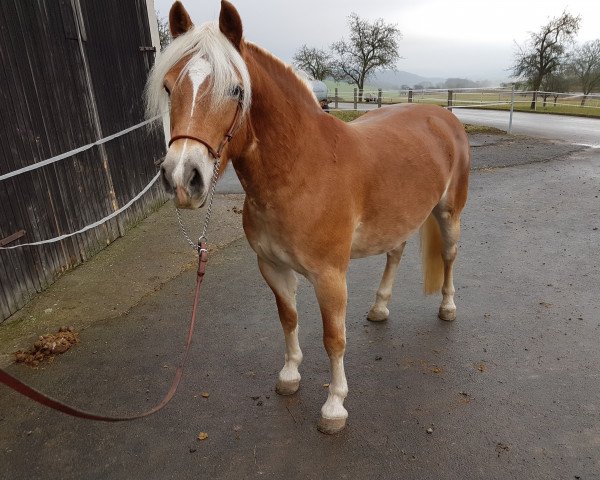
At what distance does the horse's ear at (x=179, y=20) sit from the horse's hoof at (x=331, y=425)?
2.24m

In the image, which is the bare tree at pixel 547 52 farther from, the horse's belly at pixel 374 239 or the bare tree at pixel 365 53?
the horse's belly at pixel 374 239

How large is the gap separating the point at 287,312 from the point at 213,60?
165 centimetres

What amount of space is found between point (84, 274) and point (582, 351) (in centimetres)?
477

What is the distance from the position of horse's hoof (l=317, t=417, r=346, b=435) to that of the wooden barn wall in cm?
309

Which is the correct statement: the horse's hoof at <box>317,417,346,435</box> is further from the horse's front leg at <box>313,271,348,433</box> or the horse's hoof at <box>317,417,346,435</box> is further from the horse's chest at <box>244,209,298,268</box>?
the horse's chest at <box>244,209,298,268</box>

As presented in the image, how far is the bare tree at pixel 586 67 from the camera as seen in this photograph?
95.7ft

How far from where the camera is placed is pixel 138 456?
7.88 ft

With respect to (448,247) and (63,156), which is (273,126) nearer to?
(448,247)

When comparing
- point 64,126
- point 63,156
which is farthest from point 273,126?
point 64,126

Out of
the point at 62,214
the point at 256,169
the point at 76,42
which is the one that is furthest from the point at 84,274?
the point at 256,169

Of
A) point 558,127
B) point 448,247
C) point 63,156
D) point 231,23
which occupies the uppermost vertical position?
point 231,23

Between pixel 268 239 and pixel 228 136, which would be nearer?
pixel 228 136

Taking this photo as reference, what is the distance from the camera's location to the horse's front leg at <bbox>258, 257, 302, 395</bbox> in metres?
2.65

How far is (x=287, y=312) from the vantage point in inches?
109
